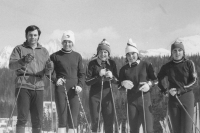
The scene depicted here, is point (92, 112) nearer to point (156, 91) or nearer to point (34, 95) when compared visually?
point (34, 95)

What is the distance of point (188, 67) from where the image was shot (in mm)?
5125

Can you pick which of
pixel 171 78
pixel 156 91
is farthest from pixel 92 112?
pixel 156 91

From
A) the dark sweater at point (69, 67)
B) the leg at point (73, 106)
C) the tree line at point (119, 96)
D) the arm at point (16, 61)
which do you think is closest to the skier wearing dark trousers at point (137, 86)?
the dark sweater at point (69, 67)

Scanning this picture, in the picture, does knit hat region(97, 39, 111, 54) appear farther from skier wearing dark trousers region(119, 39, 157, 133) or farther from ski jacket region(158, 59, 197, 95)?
ski jacket region(158, 59, 197, 95)

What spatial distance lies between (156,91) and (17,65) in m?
15.4

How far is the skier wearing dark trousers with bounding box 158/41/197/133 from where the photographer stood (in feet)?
16.3

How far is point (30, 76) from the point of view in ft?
15.5

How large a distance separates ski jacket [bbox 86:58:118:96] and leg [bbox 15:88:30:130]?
1.34 metres

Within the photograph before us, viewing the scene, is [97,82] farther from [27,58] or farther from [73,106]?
[27,58]

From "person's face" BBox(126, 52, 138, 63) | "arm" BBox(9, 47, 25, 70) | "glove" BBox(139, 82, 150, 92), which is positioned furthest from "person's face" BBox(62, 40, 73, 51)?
"glove" BBox(139, 82, 150, 92)

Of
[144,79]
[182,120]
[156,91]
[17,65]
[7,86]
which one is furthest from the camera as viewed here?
[7,86]

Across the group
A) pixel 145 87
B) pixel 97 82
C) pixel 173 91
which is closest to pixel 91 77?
pixel 97 82

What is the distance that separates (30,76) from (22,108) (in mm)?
491

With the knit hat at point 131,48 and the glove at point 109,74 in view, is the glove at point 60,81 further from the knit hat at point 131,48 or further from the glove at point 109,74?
the knit hat at point 131,48
